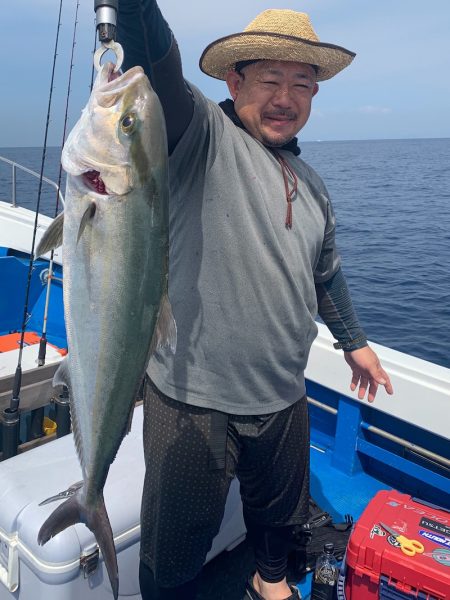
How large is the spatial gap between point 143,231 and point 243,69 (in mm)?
1157

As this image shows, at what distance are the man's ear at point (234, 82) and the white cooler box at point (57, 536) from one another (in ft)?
5.91

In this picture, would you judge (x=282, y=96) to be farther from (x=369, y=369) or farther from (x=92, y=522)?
(x=92, y=522)

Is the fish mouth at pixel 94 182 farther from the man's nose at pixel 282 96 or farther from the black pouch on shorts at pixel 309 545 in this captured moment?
the black pouch on shorts at pixel 309 545

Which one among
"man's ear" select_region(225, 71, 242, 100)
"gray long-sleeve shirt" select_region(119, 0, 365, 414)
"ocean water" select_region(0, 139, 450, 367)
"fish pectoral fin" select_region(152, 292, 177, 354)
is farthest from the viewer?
"ocean water" select_region(0, 139, 450, 367)

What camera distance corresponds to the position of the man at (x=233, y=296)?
7.18 ft

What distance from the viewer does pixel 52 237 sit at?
1801 mm

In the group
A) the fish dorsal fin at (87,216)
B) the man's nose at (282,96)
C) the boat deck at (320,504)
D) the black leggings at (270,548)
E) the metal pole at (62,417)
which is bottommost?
the boat deck at (320,504)

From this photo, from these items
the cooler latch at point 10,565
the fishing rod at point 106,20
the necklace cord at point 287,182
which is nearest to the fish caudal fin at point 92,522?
the cooler latch at point 10,565

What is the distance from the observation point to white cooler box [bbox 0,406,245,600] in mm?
2289

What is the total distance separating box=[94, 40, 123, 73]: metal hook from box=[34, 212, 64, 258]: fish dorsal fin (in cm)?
46

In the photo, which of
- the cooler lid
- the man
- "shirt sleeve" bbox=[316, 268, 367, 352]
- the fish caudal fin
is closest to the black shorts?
the man

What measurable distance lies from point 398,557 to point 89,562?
54.2 inches

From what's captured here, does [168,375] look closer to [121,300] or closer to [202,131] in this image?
[121,300]

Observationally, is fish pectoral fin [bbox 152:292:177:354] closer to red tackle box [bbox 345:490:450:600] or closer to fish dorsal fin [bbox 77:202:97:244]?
fish dorsal fin [bbox 77:202:97:244]
